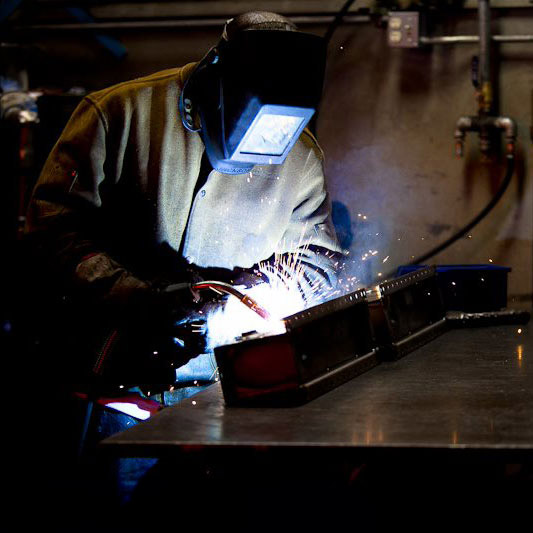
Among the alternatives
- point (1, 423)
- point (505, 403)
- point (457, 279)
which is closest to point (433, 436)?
point (505, 403)

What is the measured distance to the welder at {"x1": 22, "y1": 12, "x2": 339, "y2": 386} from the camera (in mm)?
1828

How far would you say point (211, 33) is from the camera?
3.91 metres

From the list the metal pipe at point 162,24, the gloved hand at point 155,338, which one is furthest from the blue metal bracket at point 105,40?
the gloved hand at point 155,338

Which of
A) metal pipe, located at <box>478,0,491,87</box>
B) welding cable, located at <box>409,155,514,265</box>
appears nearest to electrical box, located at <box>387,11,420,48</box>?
metal pipe, located at <box>478,0,491,87</box>

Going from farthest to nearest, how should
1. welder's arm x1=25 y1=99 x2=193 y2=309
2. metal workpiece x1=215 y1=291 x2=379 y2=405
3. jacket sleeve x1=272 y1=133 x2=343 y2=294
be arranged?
jacket sleeve x1=272 y1=133 x2=343 y2=294, welder's arm x1=25 y1=99 x2=193 y2=309, metal workpiece x1=215 y1=291 x2=379 y2=405

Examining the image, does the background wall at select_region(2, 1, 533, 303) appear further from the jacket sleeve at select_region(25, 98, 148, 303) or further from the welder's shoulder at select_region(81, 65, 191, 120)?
the jacket sleeve at select_region(25, 98, 148, 303)

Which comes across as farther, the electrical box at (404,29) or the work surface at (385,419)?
the electrical box at (404,29)

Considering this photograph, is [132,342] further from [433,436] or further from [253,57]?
[433,436]

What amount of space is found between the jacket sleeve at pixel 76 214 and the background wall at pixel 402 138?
1614mm

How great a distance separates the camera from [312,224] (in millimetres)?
2686

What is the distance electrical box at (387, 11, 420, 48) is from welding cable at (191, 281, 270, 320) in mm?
2232

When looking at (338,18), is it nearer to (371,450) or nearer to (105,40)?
(105,40)

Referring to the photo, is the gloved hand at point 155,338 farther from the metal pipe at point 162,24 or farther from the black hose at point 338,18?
the metal pipe at point 162,24

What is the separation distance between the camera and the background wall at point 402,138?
3795 mm
